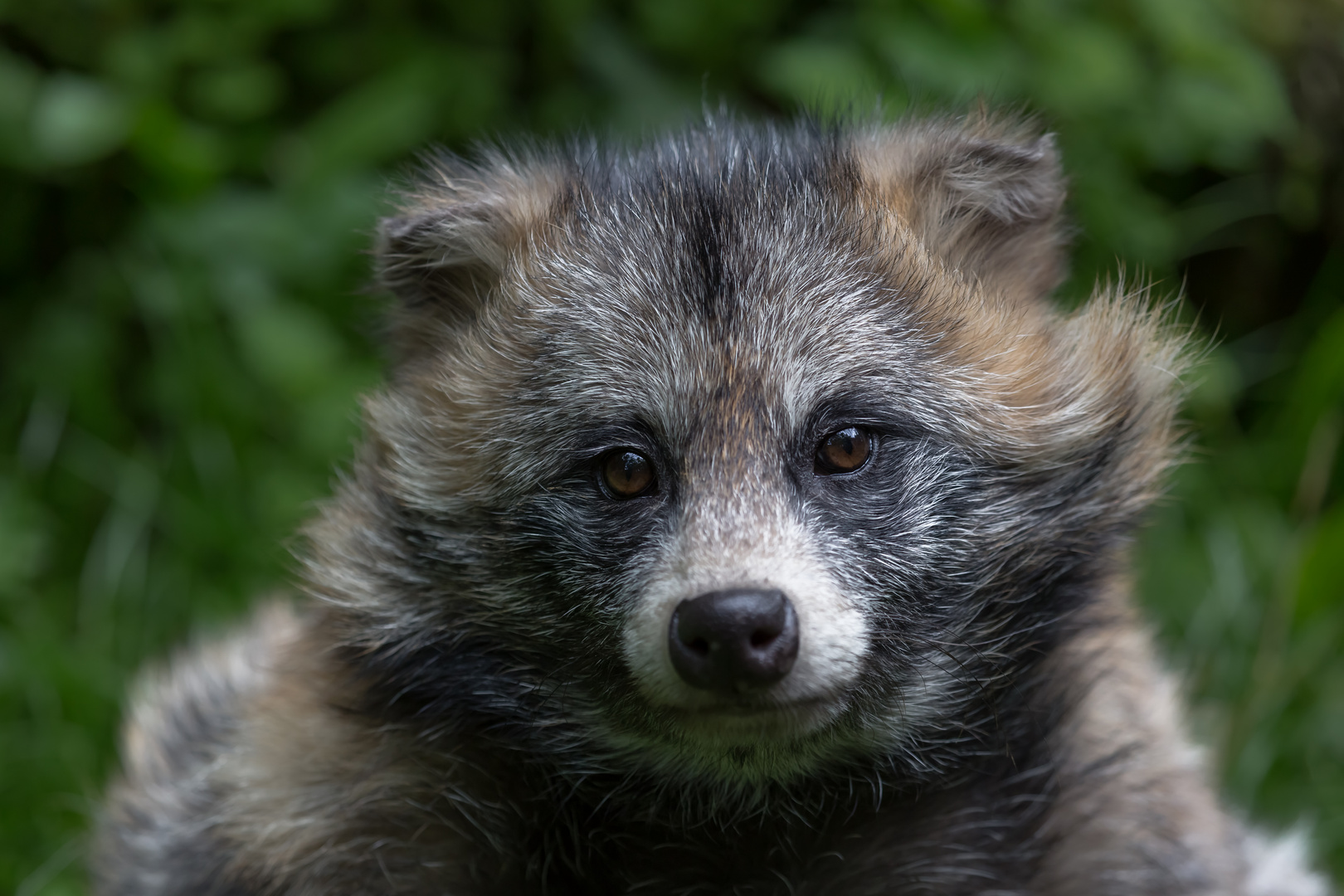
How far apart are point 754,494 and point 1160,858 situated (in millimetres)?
1393

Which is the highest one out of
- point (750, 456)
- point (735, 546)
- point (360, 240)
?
point (360, 240)

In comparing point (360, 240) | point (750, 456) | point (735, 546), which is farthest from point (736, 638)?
point (360, 240)

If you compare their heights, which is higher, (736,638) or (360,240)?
(360,240)

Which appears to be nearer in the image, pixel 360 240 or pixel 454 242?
pixel 454 242

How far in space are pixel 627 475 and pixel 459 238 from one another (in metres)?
0.74

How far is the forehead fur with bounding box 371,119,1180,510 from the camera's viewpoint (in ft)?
9.25

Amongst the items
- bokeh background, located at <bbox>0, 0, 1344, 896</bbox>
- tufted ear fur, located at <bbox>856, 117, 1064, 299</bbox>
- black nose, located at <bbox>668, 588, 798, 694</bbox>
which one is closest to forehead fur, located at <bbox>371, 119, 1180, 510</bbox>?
tufted ear fur, located at <bbox>856, 117, 1064, 299</bbox>

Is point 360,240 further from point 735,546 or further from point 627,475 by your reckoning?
point 735,546

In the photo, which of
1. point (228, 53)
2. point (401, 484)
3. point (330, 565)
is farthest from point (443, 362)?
point (228, 53)

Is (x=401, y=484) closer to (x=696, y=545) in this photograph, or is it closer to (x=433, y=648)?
(x=433, y=648)

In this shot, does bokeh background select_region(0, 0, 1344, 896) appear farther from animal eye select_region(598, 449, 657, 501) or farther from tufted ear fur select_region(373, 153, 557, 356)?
animal eye select_region(598, 449, 657, 501)

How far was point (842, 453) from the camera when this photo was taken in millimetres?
2816

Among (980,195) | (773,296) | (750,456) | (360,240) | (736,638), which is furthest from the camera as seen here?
(360,240)

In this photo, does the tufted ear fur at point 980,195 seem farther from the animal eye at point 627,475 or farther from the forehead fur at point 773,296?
the animal eye at point 627,475
